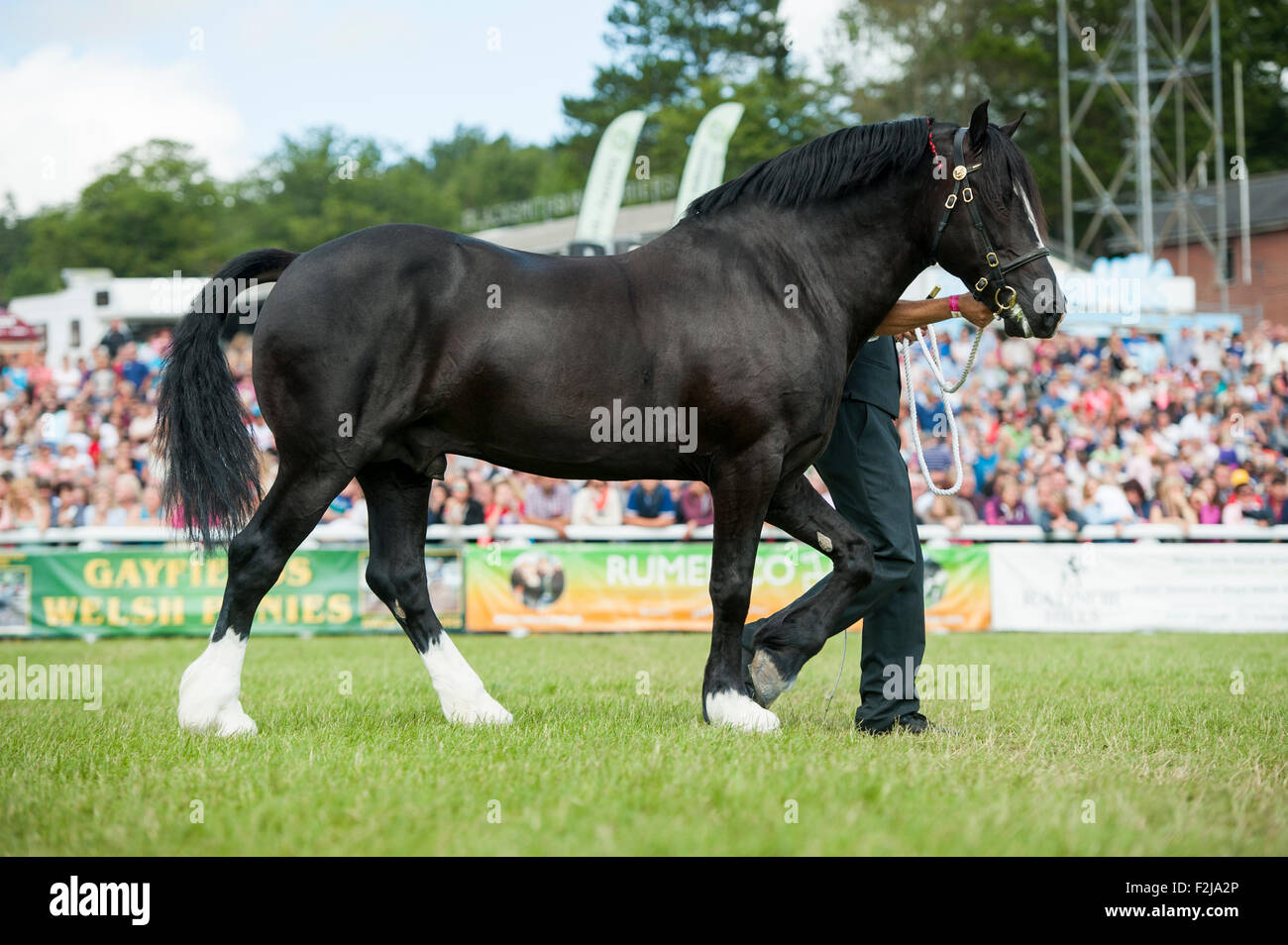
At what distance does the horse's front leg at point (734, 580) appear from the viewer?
17.0 ft

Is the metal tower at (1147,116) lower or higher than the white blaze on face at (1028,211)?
higher

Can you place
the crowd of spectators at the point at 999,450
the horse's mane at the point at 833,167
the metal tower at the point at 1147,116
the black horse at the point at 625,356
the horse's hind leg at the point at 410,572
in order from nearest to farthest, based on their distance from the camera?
the black horse at the point at 625,356
the horse's mane at the point at 833,167
the horse's hind leg at the point at 410,572
the crowd of spectators at the point at 999,450
the metal tower at the point at 1147,116

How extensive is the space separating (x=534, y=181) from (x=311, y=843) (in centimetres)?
7537

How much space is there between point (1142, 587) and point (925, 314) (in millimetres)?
8696

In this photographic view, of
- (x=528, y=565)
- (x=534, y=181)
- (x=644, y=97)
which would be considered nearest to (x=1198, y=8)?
(x=644, y=97)

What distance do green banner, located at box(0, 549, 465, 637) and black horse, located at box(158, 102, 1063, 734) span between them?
770 cm

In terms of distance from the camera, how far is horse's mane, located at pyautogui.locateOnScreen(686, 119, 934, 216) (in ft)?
18.0

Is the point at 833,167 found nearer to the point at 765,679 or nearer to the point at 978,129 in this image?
the point at 978,129

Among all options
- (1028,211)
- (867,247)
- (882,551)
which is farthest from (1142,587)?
(867,247)

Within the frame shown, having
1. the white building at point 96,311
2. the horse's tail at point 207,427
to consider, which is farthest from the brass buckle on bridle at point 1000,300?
the white building at point 96,311

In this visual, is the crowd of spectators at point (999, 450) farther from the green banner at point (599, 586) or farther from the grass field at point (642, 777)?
the grass field at point (642, 777)

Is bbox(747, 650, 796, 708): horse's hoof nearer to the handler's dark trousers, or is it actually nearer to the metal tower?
the handler's dark trousers

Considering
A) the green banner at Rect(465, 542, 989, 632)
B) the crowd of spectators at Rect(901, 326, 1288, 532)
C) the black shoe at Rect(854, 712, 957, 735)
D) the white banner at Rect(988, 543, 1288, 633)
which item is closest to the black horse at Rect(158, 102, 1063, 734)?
the black shoe at Rect(854, 712, 957, 735)
